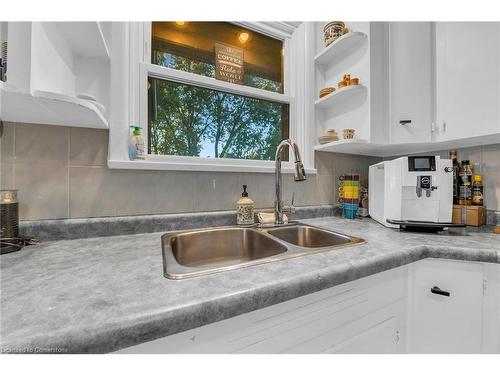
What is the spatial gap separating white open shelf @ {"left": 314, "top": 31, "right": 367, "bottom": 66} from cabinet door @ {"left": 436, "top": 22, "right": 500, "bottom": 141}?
402 mm

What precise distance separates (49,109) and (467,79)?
1811mm

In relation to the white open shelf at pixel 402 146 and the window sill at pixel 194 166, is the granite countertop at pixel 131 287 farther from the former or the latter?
the white open shelf at pixel 402 146

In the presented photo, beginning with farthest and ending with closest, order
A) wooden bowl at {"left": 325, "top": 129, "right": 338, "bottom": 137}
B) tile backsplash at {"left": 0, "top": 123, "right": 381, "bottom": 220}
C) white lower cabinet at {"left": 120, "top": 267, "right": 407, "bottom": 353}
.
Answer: wooden bowl at {"left": 325, "top": 129, "right": 338, "bottom": 137}
tile backsplash at {"left": 0, "top": 123, "right": 381, "bottom": 220}
white lower cabinet at {"left": 120, "top": 267, "right": 407, "bottom": 353}

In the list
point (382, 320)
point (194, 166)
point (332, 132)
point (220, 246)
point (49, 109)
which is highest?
point (332, 132)

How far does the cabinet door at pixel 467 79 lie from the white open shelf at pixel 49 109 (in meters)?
1.64

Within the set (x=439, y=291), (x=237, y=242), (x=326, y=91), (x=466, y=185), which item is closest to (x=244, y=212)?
(x=237, y=242)

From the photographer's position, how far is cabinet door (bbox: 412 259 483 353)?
795 millimetres

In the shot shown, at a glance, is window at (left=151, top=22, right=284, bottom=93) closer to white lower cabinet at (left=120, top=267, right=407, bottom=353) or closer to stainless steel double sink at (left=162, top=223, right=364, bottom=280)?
stainless steel double sink at (left=162, top=223, right=364, bottom=280)

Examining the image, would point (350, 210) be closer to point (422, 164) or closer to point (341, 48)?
point (422, 164)

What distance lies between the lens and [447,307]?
819 mm

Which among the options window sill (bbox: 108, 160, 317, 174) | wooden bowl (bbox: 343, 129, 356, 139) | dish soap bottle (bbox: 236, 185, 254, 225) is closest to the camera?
window sill (bbox: 108, 160, 317, 174)

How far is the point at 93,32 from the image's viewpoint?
829mm

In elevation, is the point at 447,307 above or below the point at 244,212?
below

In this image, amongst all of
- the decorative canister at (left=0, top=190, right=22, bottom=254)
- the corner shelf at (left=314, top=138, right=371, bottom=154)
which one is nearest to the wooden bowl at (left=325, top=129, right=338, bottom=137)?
the corner shelf at (left=314, top=138, right=371, bottom=154)
